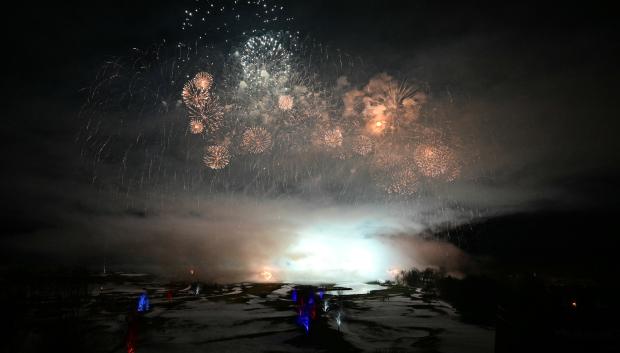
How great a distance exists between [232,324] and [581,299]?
3197cm

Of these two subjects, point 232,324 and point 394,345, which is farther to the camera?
point 232,324

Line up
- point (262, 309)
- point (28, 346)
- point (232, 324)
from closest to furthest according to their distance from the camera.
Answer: point (28, 346) < point (232, 324) < point (262, 309)

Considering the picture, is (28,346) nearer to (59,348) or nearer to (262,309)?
(59,348)

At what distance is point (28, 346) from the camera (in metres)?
22.8

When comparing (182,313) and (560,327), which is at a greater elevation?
(560,327)

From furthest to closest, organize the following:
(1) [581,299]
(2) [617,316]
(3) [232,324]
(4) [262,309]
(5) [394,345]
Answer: (4) [262,309]
(3) [232,324]
(1) [581,299]
(5) [394,345]
(2) [617,316]

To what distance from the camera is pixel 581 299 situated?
1259 inches

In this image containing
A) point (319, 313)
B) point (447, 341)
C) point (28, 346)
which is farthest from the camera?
point (319, 313)

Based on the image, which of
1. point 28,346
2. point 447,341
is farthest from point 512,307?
point 28,346

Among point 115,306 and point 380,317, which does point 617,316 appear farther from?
point 115,306

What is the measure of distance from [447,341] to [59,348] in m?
27.1

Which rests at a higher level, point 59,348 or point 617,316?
point 617,316

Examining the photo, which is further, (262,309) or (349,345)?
(262,309)

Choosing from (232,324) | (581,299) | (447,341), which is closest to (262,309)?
(232,324)
